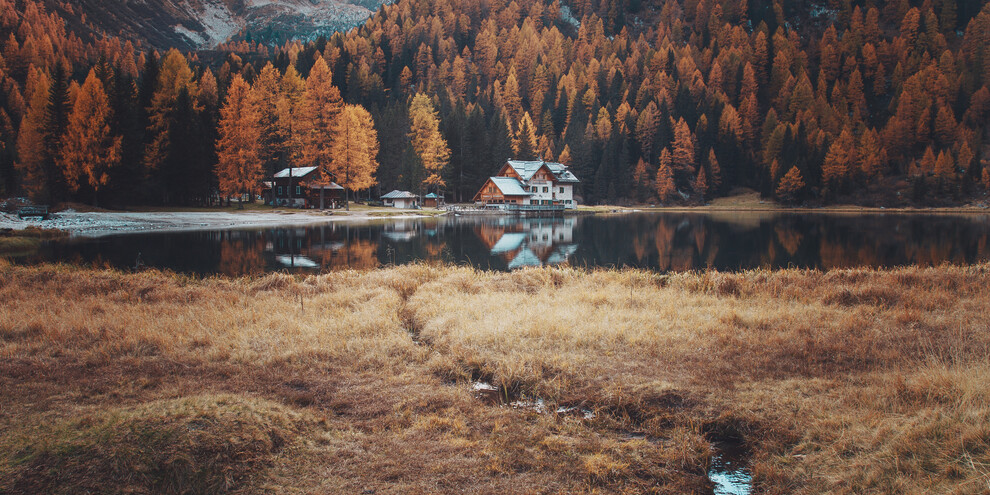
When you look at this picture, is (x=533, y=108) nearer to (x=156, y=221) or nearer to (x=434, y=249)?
(x=156, y=221)

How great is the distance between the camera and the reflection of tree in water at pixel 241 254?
21.8 meters

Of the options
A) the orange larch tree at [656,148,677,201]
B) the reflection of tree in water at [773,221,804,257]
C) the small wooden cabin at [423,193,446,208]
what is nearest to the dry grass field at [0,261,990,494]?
the reflection of tree in water at [773,221,804,257]

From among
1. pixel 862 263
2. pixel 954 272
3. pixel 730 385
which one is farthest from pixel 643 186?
pixel 730 385

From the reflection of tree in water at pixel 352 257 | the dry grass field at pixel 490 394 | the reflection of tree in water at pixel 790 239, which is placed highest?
the reflection of tree in water at pixel 790 239

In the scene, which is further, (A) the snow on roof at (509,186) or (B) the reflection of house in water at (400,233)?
(A) the snow on roof at (509,186)

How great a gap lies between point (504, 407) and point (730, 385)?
3364 millimetres

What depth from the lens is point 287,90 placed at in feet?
212

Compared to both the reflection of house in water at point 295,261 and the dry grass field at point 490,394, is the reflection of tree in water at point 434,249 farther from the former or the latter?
the dry grass field at point 490,394

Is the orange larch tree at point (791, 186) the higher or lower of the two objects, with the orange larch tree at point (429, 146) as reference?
lower

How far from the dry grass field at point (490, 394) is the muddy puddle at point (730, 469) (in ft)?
0.36

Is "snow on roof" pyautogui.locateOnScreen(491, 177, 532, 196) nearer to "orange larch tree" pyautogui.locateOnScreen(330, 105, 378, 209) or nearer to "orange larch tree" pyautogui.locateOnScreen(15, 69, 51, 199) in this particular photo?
"orange larch tree" pyautogui.locateOnScreen(330, 105, 378, 209)

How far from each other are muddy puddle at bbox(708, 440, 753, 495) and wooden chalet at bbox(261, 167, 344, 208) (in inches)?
2347

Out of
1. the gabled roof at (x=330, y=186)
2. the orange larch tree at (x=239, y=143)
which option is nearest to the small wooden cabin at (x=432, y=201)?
the gabled roof at (x=330, y=186)

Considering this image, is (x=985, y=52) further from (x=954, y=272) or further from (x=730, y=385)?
(x=730, y=385)
